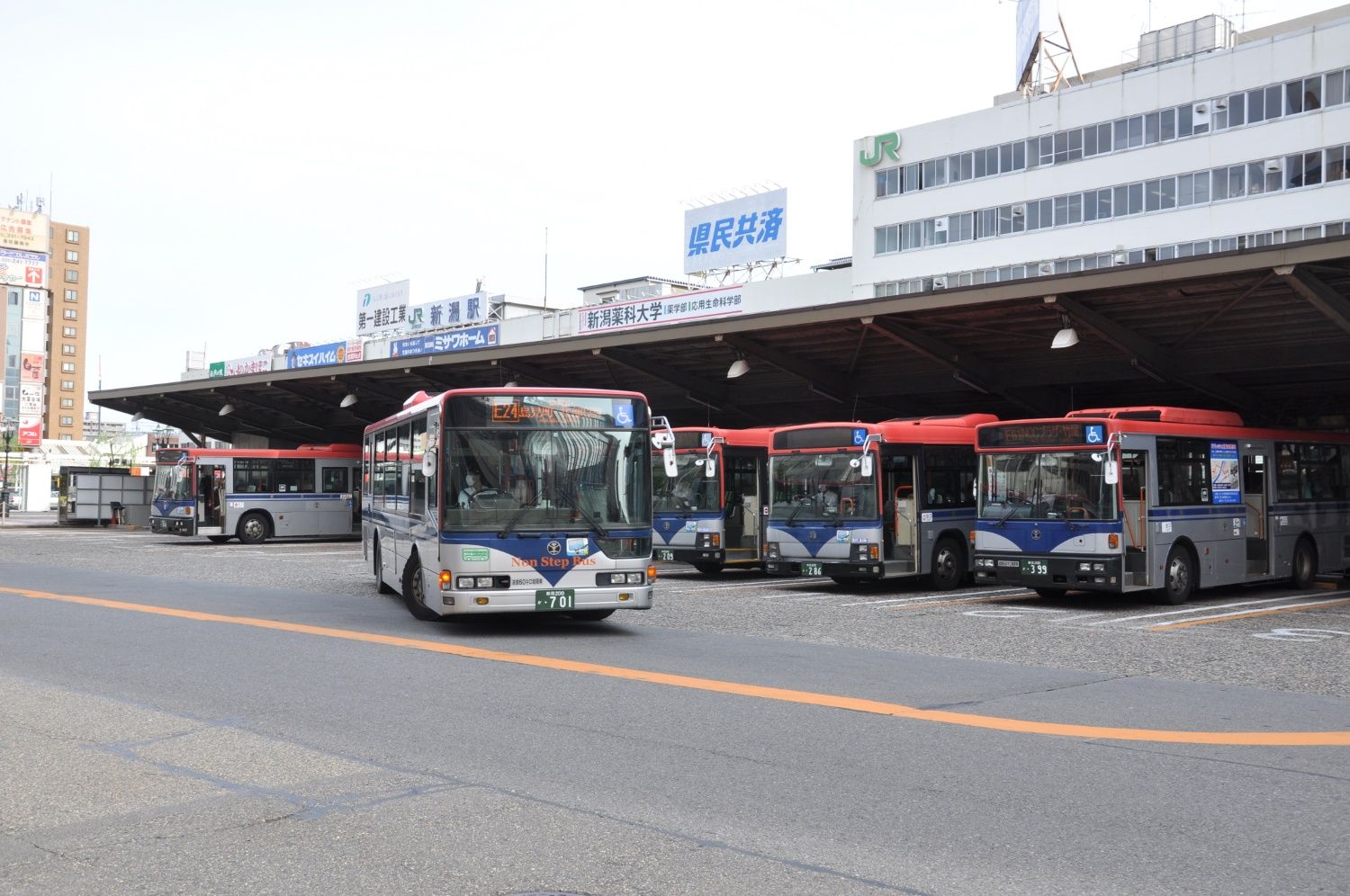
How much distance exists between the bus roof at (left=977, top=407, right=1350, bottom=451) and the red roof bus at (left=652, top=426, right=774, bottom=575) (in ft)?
21.5

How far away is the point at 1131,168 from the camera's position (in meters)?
49.6

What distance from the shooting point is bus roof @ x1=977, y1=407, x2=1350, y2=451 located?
17.9m

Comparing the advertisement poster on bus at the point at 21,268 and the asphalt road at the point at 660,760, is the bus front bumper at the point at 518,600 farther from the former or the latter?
the advertisement poster on bus at the point at 21,268

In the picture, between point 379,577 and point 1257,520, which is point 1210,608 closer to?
point 1257,520

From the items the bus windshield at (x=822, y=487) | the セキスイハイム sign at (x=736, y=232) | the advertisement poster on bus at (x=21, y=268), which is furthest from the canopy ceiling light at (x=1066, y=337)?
the advertisement poster on bus at (x=21, y=268)

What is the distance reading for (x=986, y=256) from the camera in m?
54.3

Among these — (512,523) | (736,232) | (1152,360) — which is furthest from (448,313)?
(512,523)

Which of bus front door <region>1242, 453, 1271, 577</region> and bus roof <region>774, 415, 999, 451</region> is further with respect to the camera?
bus roof <region>774, 415, 999, 451</region>

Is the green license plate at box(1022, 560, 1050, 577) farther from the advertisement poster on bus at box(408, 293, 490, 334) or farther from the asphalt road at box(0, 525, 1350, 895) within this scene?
the advertisement poster on bus at box(408, 293, 490, 334)

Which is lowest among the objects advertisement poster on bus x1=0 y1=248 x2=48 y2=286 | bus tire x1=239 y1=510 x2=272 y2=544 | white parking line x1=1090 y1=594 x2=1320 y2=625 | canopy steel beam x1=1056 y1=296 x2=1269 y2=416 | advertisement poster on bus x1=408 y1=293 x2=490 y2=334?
white parking line x1=1090 y1=594 x2=1320 y2=625

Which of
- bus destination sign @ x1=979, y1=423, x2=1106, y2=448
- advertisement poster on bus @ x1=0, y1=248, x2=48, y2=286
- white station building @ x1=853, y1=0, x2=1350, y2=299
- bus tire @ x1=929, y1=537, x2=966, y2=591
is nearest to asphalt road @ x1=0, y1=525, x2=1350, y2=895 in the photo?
bus destination sign @ x1=979, y1=423, x2=1106, y2=448

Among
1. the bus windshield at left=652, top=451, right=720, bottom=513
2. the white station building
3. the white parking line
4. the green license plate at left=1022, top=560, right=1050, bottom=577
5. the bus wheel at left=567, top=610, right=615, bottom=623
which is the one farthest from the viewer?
the white station building

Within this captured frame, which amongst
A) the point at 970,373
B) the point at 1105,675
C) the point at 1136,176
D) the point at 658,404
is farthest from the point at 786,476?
the point at 1136,176

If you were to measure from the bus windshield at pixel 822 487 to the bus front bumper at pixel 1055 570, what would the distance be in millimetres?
2453
